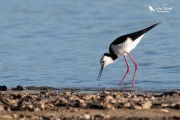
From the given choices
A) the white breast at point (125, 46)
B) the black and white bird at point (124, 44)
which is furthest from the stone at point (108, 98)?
the white breast at point (125, 46)

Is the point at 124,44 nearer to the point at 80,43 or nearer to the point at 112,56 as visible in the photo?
the point at 112,56

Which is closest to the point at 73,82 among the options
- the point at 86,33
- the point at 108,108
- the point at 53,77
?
the point at 53,77

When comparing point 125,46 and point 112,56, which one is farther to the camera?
point 112,56

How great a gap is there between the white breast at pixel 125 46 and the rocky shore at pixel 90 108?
12.8 feet

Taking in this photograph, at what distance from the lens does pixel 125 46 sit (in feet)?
37.0

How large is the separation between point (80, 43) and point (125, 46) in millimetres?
3107

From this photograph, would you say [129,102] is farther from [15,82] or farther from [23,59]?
[23,59]

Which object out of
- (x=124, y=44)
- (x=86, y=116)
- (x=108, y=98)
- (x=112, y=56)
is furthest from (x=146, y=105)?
(x=112, y=56)

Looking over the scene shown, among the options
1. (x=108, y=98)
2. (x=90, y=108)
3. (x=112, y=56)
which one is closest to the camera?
(x=90, y=108)

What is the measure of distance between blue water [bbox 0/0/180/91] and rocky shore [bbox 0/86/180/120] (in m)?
2.54

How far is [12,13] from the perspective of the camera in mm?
19266

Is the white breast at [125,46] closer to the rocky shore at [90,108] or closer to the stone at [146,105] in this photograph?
the rocky shore at [90,108]

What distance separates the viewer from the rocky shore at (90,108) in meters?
6.22

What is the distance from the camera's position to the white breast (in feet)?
36.7
